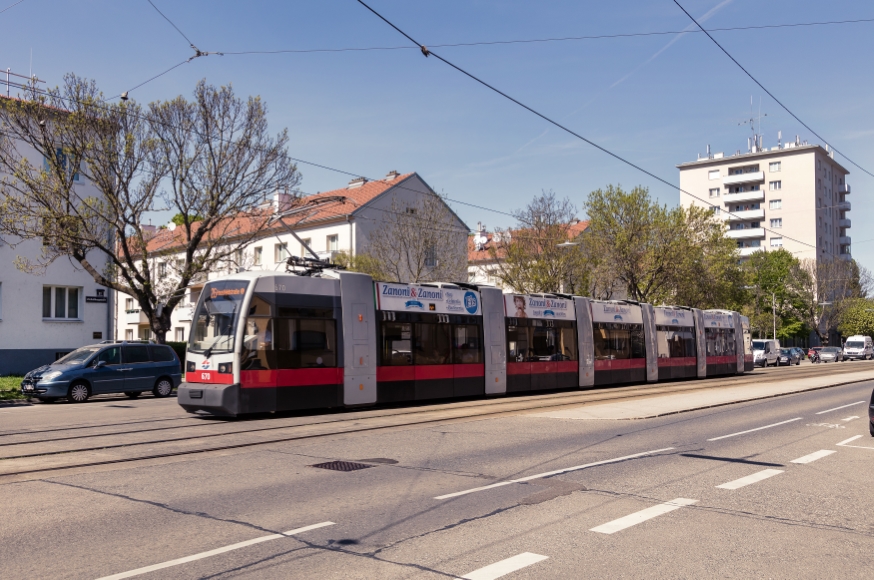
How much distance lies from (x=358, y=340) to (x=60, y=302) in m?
22.3

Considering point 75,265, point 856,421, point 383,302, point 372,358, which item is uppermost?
point 75,265

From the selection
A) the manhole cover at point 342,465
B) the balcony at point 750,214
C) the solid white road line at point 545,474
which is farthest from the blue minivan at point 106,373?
the balcony at point 750,214

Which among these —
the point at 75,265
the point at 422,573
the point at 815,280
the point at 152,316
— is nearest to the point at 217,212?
the point at 152,316

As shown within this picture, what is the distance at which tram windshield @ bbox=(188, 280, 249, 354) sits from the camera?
627 inches

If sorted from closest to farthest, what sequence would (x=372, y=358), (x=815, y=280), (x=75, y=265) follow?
(x=372, y=358)
(x=75, y=265)
(x=815, y=280)

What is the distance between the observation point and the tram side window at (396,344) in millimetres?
19031

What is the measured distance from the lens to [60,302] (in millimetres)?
34719

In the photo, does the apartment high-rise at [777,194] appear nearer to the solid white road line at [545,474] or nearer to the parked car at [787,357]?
the parked car at [787,357]

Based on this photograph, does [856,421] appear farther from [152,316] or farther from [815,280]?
[815,280]

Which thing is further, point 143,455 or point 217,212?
point 217,212

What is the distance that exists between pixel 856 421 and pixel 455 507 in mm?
11851

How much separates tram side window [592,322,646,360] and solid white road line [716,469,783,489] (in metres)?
18.3

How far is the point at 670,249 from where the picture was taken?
4762cm

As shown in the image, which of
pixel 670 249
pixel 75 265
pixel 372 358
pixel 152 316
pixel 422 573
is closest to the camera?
pixel 422 573
